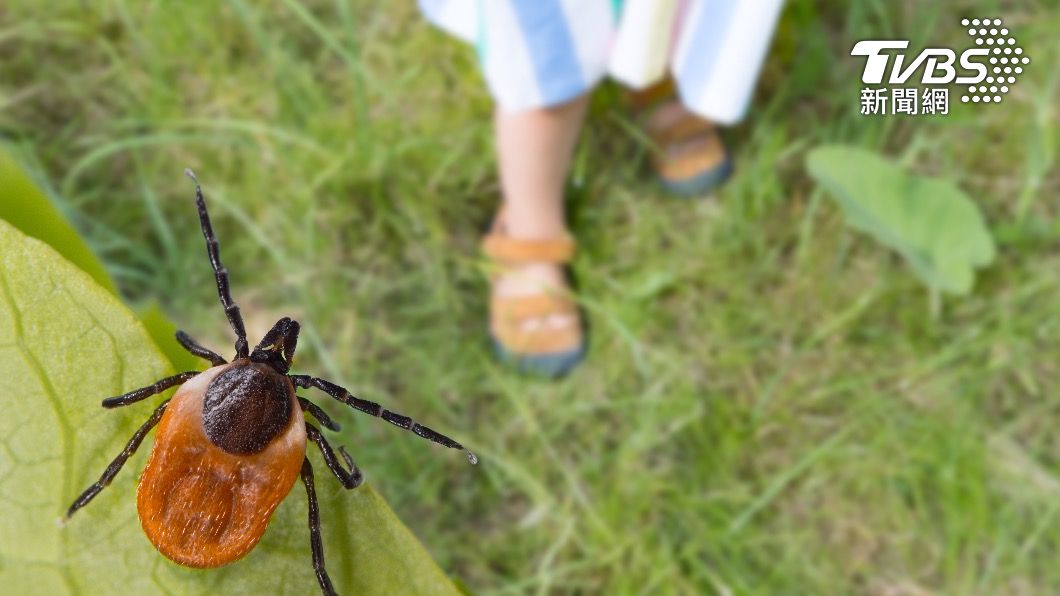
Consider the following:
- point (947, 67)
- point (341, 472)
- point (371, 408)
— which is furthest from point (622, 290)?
point (341, 472)

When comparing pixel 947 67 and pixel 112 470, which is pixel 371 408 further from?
→ pixel 947 67

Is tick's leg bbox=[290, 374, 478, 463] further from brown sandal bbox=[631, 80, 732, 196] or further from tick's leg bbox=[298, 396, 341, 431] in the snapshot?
brown sandal bbox=[631, 80, 732, 196]

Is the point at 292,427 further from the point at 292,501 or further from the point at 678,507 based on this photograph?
the point at 678,507

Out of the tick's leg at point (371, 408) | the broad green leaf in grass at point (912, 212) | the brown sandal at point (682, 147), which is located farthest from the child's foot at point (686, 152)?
the tick's leg at point (371, 408)

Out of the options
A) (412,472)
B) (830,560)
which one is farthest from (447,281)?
(830,560)

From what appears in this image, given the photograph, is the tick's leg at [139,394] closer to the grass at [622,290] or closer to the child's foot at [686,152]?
the grass at [622,290]

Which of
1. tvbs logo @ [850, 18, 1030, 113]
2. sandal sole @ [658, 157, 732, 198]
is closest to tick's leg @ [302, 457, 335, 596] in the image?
sandal sole @ [658, 157, 732, 198]
